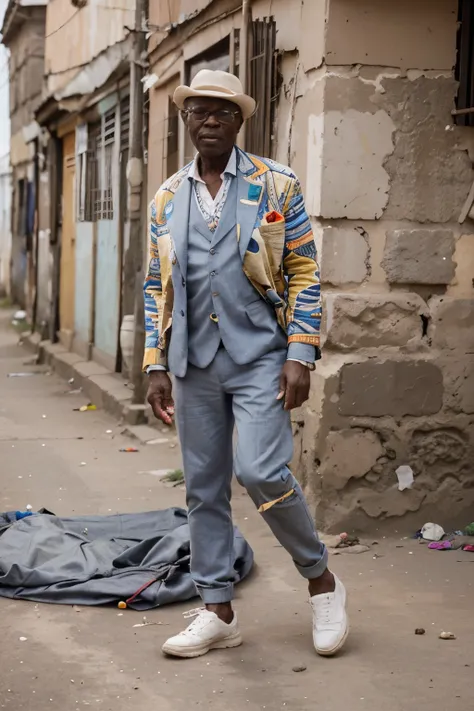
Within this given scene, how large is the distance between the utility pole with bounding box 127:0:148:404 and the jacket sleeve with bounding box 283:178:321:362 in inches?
229

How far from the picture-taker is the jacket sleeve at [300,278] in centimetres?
396

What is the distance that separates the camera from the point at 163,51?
955 cm

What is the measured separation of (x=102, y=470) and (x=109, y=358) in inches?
179

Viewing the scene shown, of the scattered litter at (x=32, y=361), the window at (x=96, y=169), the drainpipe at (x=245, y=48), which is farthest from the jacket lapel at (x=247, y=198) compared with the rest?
the scattered litter at (x=32, y=361)

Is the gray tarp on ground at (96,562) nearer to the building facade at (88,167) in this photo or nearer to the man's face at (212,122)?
the man's face at (212,122)

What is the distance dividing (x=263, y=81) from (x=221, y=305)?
9.26ft

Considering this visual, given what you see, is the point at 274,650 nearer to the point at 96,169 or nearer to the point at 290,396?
the point at 290,396

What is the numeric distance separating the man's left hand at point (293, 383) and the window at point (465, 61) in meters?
2.22

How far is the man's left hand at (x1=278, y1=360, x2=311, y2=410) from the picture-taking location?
3.90 m

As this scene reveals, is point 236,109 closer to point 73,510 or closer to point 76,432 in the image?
point 73,510

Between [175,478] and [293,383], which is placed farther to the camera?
[175,478]

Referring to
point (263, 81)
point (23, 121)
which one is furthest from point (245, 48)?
point (23, 121)

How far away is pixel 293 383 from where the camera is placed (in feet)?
12.8

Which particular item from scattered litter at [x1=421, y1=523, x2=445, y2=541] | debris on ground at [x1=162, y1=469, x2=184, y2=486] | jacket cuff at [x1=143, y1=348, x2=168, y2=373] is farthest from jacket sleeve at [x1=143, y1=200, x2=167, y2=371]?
debris on ground at [x1=162, y1=469, x2=184, y2=486]
